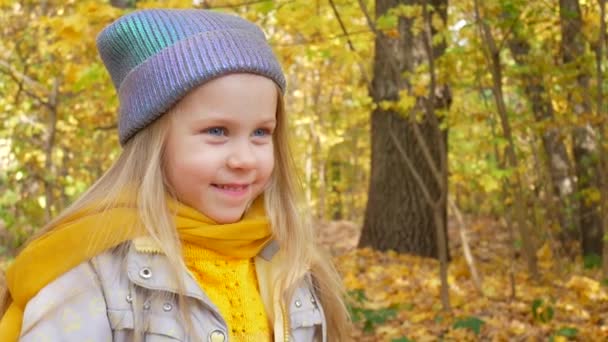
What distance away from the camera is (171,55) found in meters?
1.74

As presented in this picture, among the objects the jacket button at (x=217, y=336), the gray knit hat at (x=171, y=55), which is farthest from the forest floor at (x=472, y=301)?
the gray knit hat at (x=171, y=55)

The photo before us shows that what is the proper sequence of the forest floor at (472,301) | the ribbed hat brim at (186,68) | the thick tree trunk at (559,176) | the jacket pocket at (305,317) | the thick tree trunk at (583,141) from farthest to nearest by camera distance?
the thick tree trunk at (559,176)
the thick tree trunk at (583,141)
the forest floor at (472,301)
the jacket pocket at (305,317)
the ribbed hat brim at (186,68)

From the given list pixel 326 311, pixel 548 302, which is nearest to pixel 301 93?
pixel 548 302

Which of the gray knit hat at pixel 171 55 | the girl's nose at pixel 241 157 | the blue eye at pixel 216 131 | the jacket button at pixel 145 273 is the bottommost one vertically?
the jacket button at pixel 145 273

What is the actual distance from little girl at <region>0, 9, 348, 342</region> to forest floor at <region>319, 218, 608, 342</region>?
249 cm

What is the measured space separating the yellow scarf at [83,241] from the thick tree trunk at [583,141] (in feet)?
13.3

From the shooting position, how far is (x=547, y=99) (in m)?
6.19

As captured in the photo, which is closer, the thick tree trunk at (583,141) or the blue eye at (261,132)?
the blue eye at (261,132)

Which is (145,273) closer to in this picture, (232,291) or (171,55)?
(232,291)

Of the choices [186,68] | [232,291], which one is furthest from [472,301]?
[186,68]

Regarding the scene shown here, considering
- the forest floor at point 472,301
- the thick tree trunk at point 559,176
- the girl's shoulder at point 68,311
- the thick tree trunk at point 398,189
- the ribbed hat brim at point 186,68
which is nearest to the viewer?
the girl's shoulder at point 68,311

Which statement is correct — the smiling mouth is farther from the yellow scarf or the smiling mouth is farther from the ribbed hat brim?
the ribbed hat brim

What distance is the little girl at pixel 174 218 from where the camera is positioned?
1.64 metres

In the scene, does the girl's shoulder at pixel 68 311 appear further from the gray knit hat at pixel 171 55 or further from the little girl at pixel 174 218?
the gray knit hat at pixel 171 55
